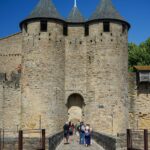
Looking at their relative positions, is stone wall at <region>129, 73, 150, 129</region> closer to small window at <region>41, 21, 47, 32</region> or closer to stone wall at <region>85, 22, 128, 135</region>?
stone wall at <region>85, 22, 128, 135</region>

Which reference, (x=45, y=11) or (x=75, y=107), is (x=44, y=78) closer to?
(x=75, y=107)

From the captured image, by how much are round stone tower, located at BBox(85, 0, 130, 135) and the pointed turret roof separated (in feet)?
9.01

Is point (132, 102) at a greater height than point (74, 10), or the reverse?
point (74, 10)

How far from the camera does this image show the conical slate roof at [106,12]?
2931cm

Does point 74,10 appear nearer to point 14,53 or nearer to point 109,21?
point 109,21

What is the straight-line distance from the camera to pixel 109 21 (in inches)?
1145

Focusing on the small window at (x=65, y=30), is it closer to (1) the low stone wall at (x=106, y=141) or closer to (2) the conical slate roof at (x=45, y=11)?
(2) the conical slate roof at (x=45, y=11)

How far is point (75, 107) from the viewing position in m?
29.7

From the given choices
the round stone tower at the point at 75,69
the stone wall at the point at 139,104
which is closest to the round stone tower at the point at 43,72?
the round stone tower at the point at 75,69

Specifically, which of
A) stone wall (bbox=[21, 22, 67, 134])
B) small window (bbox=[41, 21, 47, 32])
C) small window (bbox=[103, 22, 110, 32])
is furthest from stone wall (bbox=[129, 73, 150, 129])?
small window (bbox=[41, 21, 47, 32])

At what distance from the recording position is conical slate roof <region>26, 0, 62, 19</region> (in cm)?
2905

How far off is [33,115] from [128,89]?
742 cm

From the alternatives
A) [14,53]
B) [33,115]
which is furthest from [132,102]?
[14,53]

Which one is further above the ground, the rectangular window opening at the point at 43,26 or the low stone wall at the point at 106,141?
the rectangular window opening at the point at 43,26
